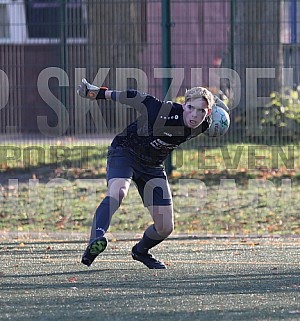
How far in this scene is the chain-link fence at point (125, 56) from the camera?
48.0 feet

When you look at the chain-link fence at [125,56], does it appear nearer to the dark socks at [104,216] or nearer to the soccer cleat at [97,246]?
the dark socks at [104,216]

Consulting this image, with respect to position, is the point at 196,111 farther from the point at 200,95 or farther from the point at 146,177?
the point at 146,177

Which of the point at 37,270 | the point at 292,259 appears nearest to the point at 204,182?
the point at 292,259

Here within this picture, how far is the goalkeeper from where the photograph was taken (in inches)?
312

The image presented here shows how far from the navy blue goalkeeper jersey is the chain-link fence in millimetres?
6183

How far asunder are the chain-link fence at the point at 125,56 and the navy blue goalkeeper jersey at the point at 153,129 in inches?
243

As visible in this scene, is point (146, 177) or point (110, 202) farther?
point (146, 177)

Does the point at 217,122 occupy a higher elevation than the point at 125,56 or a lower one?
lower

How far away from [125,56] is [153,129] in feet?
21.9

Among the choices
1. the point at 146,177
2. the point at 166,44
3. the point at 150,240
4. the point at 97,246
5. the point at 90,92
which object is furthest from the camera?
the point at 166,44

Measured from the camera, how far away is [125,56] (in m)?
14.7

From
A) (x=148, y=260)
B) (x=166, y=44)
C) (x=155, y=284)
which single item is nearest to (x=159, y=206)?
(x=148, y=260)

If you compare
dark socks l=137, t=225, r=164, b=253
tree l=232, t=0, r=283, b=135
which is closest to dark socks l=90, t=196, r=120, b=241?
dark socks l=137, t=225, r=164, b=253

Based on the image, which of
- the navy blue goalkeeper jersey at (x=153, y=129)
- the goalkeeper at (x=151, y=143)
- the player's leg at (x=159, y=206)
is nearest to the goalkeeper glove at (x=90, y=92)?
the goalkeeper at (x=151, y=143)
